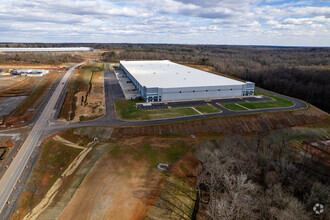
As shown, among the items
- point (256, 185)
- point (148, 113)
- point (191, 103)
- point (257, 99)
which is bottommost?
point (256, 185)

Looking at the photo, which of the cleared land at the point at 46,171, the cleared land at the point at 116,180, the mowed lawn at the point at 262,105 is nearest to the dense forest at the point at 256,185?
the cleared land at the point at 116,180

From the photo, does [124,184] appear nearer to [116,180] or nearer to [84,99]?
[116,180]

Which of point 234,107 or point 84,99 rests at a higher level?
point 234,107

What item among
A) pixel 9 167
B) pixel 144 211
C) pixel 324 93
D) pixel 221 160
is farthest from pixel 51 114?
pixel 324 93

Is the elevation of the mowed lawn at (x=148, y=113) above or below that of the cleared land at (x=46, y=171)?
above

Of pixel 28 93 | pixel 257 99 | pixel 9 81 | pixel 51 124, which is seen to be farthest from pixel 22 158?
pixel 9 81

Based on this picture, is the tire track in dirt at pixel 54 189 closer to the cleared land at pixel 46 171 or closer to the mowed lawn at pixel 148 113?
the cleared land at pixel 46 171

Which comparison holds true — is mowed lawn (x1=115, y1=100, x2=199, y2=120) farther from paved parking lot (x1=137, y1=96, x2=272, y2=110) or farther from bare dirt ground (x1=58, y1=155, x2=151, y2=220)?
bare dirt ground (x1=58, y1=155, x2=151, y2=220)
